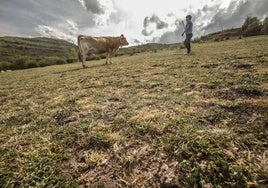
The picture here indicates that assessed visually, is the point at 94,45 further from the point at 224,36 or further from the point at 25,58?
the point at 224,36

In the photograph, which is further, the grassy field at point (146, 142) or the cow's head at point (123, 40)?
the cow's head at point (123, 40)

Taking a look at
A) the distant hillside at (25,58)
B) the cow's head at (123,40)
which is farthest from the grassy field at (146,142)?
the distant hillside at (25,58)

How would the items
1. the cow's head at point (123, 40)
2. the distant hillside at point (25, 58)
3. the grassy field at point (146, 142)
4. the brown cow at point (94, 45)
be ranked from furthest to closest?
the distant hillside at point (25, 58) < the cow's head at point (123, 40) < the brown cow at point (94, 45) < the grassy field at point (146, 142)

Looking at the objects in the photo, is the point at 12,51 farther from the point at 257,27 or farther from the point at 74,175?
the point at 74,175

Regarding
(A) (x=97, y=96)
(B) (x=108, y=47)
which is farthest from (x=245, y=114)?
(B) (x=108, y=47)

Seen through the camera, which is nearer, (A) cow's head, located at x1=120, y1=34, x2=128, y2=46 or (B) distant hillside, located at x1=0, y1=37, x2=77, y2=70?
(A) cow's head, located at x1=120, y1=34, x2=128, y2=46

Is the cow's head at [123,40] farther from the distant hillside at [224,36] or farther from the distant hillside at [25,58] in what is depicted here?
the distant hillside at [224,36]

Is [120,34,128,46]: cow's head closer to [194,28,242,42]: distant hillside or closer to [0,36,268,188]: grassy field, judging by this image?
[0,36,268,188]: grassy field

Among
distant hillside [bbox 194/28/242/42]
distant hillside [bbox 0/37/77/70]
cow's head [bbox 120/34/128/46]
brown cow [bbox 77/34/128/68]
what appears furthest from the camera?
distant hillside [bbox 194/28/242/42]

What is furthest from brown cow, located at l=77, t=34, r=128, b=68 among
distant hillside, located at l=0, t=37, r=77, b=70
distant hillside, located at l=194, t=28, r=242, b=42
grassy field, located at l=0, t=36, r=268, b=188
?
distant hillside, located at l=194, t=28, r=242, b=42

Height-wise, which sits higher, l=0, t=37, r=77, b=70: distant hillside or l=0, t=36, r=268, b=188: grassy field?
l=0, t=36, r=268, b=188: grassy field

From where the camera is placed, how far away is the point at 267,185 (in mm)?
1354

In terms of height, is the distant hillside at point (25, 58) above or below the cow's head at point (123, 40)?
below

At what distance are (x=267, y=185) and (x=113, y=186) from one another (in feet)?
4.21
